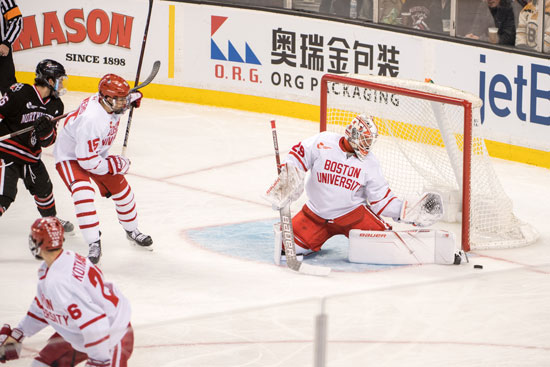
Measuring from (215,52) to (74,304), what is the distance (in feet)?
22.1

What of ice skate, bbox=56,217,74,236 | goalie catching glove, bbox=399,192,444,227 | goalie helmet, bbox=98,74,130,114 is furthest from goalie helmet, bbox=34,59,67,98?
goalie catching glove, bbox=399,192,444,227

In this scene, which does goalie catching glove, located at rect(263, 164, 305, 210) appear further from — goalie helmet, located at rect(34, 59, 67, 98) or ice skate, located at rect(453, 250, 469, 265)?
goalie helmet, located at rect(34, 59, 67, 98)

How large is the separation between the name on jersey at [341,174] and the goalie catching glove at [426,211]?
314mm

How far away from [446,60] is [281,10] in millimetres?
1700

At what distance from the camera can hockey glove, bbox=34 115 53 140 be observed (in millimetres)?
6172

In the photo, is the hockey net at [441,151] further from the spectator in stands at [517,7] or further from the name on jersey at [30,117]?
the name on jersey at [30,117]

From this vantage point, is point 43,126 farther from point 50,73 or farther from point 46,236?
point 46,236

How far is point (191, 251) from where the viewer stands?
21.2 ft

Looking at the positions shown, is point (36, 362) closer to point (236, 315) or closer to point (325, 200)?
point (236, 315)

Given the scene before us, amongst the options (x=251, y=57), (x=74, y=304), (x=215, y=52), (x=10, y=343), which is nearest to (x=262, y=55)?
(x=251, y=57)

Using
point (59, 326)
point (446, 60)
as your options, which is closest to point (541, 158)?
point (446, 60)

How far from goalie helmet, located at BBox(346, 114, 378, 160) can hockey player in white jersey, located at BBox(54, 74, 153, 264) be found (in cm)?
121

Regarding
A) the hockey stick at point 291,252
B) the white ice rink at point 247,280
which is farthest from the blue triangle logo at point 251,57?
the hockey stick at point 291,252

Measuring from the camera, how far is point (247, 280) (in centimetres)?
594
